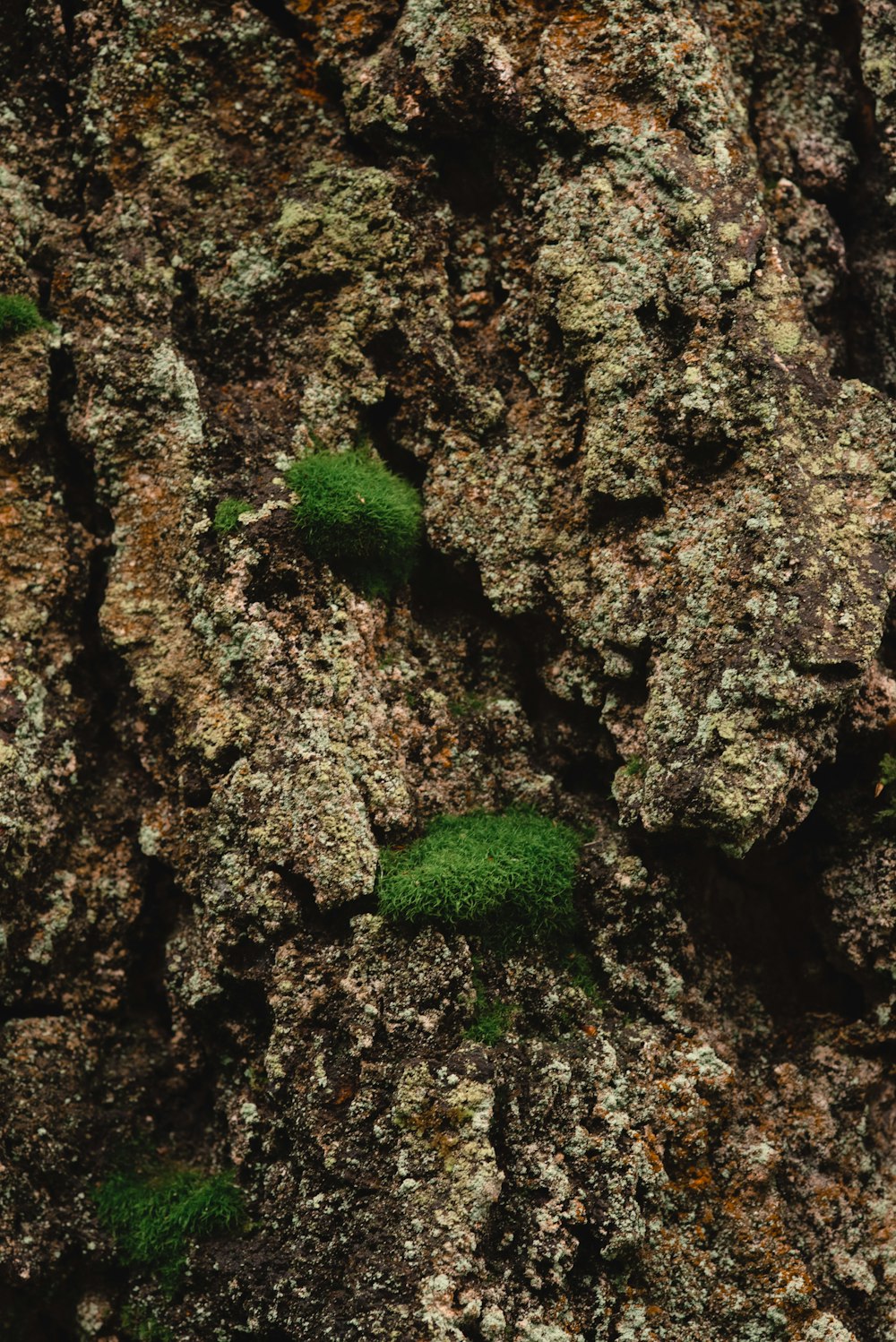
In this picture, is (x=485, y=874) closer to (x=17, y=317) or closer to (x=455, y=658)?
(x=455, y=658)

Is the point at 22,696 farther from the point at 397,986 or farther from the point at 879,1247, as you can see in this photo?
the point at 879,1247

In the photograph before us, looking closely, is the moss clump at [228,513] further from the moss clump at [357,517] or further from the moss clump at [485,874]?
the moss clump at [485,874]

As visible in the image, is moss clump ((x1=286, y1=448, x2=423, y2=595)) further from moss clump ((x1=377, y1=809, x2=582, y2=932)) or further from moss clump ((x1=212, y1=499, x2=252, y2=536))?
moss clump ((x1=377, y1=809, x2=582, y2=932))

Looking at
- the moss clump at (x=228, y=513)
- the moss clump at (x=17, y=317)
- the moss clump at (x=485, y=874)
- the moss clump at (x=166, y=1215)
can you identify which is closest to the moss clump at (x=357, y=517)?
the moss clump at (x=228, y=513)

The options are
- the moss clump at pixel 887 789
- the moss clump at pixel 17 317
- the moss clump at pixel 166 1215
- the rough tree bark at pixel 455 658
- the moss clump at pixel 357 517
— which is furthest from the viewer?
the moss clump at pixel 17 317

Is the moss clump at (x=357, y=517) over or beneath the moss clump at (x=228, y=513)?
over

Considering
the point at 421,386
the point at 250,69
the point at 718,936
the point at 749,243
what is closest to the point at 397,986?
the point at 718,936
